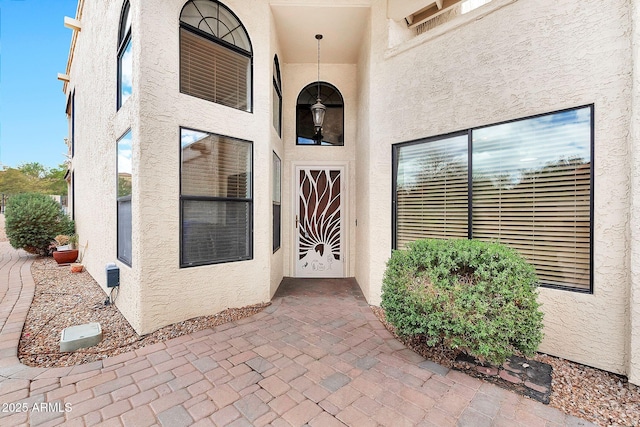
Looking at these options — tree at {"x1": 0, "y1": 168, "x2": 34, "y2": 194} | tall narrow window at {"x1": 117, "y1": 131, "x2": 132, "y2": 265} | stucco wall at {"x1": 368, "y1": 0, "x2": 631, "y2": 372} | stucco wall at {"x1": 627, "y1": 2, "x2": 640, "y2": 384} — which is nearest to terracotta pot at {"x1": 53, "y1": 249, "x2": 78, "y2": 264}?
tall narrow window at {"x1": 117, "y1": 131, "x2": 132, "y2": 265}

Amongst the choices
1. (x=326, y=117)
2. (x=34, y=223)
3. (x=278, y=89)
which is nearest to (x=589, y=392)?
(x=326, y=117)

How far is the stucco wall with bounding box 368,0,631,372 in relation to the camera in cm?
257

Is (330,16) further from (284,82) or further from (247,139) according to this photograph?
(247,139)

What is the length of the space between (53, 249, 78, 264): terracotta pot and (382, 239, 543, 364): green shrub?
878 cm

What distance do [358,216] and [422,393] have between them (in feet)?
12.8

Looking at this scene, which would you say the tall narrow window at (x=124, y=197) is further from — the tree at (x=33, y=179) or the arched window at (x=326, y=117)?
the tree at (x=33, y=179)

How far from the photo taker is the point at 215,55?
4062mm

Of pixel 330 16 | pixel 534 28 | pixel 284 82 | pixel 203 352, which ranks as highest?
pixel 330 16

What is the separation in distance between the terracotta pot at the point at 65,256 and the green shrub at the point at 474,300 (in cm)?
878

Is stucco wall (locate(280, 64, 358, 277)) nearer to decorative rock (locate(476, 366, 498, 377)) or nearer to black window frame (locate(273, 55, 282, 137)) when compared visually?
black window frame (locate(273, 55, 282, 137))

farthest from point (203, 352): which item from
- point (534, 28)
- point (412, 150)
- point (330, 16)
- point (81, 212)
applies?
point (81, 212)

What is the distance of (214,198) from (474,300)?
348 centimetres

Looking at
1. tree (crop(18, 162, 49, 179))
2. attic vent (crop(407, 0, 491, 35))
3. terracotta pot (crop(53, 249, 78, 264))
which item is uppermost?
tree (crop(18, 162, 49, 179))

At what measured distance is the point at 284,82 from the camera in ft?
20.9
